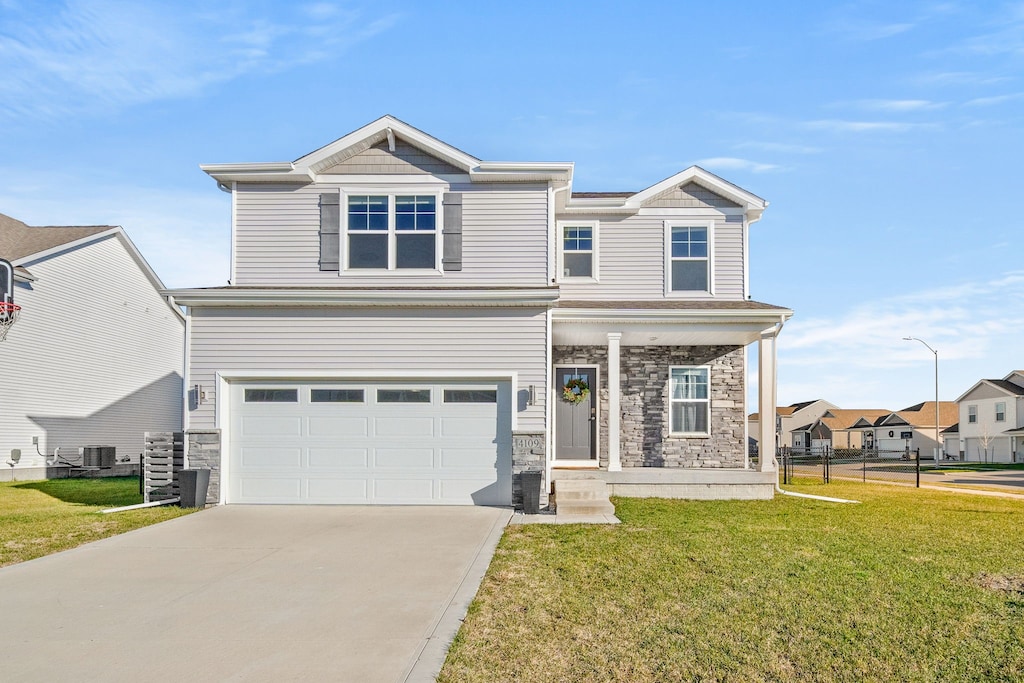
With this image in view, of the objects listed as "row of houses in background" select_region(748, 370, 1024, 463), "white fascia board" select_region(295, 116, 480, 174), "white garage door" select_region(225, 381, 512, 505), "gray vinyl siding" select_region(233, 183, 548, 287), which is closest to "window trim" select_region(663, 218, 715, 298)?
"gray vinyl siding" select_region(233, 183, 548, 287)

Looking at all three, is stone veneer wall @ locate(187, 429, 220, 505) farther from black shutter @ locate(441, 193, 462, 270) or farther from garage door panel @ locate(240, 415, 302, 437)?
black shutter @ locate(441, 193, 462, 270)

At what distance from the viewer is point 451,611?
6758 mm

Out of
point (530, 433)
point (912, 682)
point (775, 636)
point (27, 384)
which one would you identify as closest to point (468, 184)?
point (530, 433)

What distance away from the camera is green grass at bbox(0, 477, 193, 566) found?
10.2m

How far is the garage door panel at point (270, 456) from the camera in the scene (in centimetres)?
1354

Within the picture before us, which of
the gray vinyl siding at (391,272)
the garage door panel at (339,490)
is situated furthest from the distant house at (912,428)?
the garage door panel at (339,490)

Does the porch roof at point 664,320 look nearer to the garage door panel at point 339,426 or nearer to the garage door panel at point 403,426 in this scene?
the garage door panel at point 403,426

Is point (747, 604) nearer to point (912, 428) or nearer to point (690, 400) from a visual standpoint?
point (690, 400)

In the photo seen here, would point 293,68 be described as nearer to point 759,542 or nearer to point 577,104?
point 577,104

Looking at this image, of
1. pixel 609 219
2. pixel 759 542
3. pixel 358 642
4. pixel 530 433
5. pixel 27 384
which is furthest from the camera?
pixel 27 384

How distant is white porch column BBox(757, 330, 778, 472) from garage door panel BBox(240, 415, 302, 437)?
866 centimetres

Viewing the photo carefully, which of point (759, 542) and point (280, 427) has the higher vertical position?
point (280, 427)

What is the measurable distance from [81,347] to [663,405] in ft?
54.4

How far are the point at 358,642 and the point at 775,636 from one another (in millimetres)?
3076
